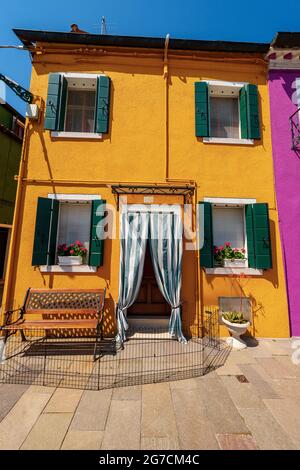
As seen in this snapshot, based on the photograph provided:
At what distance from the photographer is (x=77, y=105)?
671cm

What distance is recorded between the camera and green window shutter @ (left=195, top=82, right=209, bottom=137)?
6301 mm

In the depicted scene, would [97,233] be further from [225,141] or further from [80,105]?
[225,141]

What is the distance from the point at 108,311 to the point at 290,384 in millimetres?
3913

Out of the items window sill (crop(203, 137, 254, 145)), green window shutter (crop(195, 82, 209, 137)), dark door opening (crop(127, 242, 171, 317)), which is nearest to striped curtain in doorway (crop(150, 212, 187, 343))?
dark door opening (crop(127, 242, 171, 317))

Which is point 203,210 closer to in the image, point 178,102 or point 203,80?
point 178,102

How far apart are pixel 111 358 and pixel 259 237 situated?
4.57 m

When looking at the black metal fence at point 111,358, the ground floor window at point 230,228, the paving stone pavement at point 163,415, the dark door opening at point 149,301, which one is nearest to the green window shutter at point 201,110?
the ground floor window at point 230,228

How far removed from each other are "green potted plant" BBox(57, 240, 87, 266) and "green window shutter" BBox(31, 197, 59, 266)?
7.7 inches

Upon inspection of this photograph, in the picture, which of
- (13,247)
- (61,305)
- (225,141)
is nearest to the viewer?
(61,305)

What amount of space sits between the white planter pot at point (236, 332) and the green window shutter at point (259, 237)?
1564 mm

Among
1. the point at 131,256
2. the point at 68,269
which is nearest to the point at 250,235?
the point at 131,256

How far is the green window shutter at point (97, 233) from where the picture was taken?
5.71m

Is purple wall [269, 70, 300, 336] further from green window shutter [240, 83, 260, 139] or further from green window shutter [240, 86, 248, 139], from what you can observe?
green window shutter [240, 86, 248, 139]
